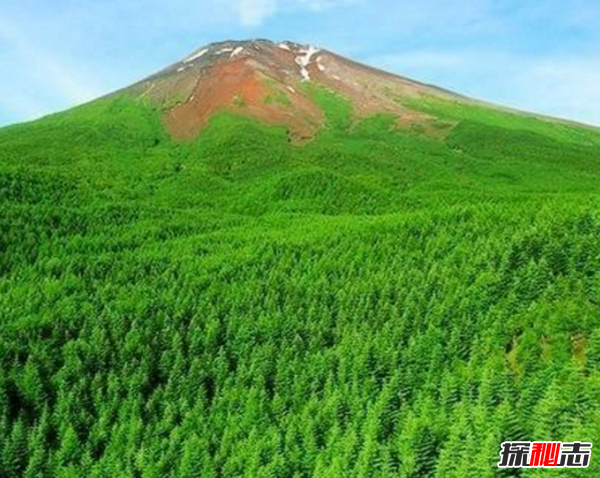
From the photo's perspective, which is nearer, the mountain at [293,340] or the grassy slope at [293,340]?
the mountain at [293,340]

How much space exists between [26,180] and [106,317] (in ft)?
226

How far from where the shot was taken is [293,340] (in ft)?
295

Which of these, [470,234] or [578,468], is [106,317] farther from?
[578,468]

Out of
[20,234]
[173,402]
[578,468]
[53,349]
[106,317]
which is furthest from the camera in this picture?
[20,234]

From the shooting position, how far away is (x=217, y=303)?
100 meters

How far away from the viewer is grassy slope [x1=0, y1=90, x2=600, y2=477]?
2542 inches

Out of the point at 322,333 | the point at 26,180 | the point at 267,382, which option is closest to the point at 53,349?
the point at 267,382

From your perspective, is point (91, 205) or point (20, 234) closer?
point (20, 234)

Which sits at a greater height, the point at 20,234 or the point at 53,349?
the point at 20,234

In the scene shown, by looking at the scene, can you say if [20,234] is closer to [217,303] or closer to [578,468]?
[217,303]

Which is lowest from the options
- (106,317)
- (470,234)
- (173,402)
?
(173,402)

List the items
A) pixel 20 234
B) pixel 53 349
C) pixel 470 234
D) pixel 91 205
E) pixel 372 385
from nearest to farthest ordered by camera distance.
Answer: pixel 372 385
pixel 53 349
pixel 470 234
pixel 20 234
pixel 91 205

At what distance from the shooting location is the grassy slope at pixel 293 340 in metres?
64.6

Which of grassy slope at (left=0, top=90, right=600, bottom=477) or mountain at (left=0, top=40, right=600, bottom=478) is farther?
grassy slope at (left=0, top=90, right=600, bottom=477)
